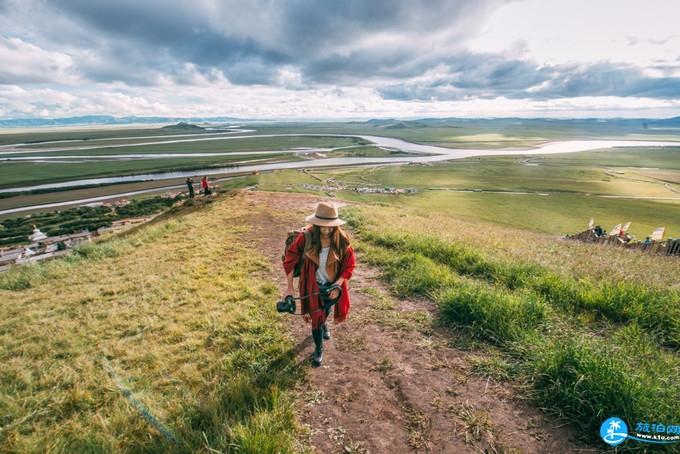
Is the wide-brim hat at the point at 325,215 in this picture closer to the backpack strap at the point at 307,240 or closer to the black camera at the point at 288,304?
the backpack strap at the point at 307,240

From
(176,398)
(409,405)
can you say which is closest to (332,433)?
(409,405)

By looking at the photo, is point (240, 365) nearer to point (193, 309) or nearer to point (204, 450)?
point (204, 450)

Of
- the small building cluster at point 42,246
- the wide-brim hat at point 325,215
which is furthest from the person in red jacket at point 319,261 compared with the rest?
the small building cluster at point 42,246

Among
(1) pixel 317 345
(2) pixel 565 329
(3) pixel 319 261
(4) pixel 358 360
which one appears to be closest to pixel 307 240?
(3) pixel 319 261

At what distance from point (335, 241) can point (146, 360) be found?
149 inches

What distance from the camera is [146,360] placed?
16.5 ft

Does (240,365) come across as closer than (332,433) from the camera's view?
No

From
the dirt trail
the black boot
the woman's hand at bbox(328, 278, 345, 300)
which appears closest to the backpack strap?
the woman's hand at bbox(328, 278, 345, 300)

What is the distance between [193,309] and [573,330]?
7255mm

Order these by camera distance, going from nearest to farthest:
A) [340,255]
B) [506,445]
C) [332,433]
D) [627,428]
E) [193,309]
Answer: [627,428] < [506,445] < [332,433] < [340,255] < [193,309]

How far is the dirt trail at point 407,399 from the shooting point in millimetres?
3391

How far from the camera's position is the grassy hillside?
11.6 feet

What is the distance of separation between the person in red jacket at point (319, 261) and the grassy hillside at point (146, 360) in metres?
1.06

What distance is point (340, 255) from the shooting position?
4641 millimetres
